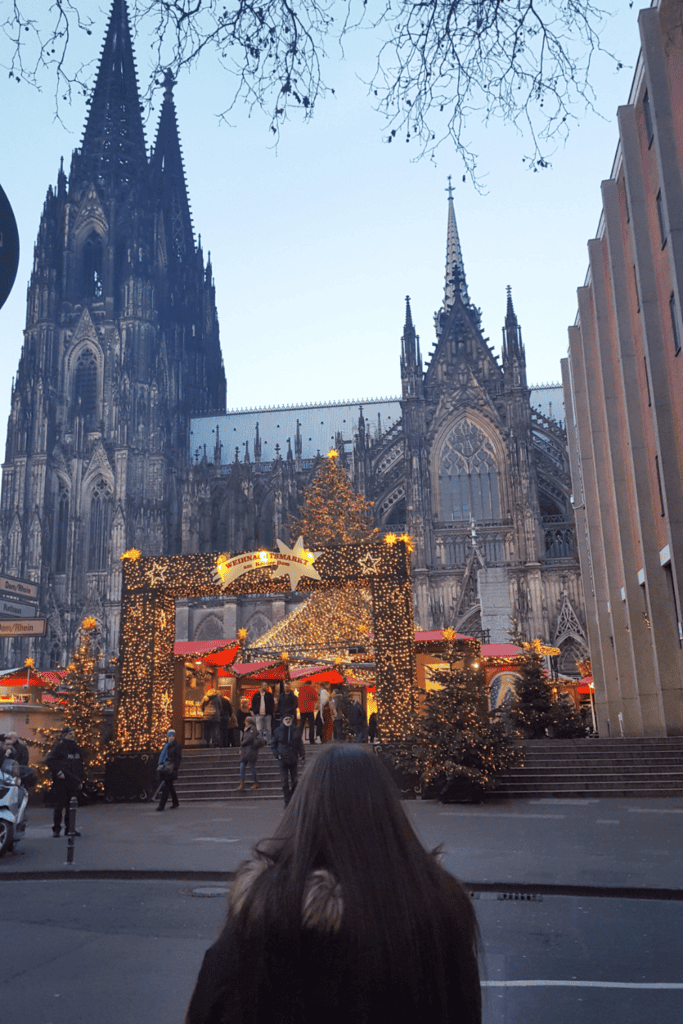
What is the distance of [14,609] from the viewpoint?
701 inches

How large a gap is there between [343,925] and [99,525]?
175ft

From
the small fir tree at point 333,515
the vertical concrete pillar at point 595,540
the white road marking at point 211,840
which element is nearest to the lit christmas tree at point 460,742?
the white road marking at point 211,840

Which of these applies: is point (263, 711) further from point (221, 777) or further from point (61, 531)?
point (61, 531)

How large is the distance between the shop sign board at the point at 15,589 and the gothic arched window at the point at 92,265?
145 feet

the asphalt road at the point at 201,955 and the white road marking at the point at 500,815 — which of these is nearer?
the asphalt road at the point at 201,955

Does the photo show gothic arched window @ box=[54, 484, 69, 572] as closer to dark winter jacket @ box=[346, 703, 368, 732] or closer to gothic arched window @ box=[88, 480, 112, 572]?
gothic arched window @ box=[88, 480, 112, 572]

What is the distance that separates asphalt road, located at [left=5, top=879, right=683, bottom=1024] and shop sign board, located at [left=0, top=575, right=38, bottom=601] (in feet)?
34.9

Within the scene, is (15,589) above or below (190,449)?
below

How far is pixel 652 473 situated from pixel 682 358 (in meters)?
3.89

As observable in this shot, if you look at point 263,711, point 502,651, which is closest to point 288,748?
point 263,711

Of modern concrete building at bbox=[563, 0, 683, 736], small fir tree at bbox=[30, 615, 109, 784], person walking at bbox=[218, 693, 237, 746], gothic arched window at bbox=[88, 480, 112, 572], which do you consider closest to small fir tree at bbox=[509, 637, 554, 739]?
modern concrete building at bbox=[563, 0, 683, 736]

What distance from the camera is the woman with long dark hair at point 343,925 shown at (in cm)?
163

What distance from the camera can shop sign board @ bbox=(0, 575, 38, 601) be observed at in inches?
683

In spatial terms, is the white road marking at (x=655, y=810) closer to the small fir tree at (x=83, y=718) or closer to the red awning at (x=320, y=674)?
the small fir tree at (x=83, y=718)
